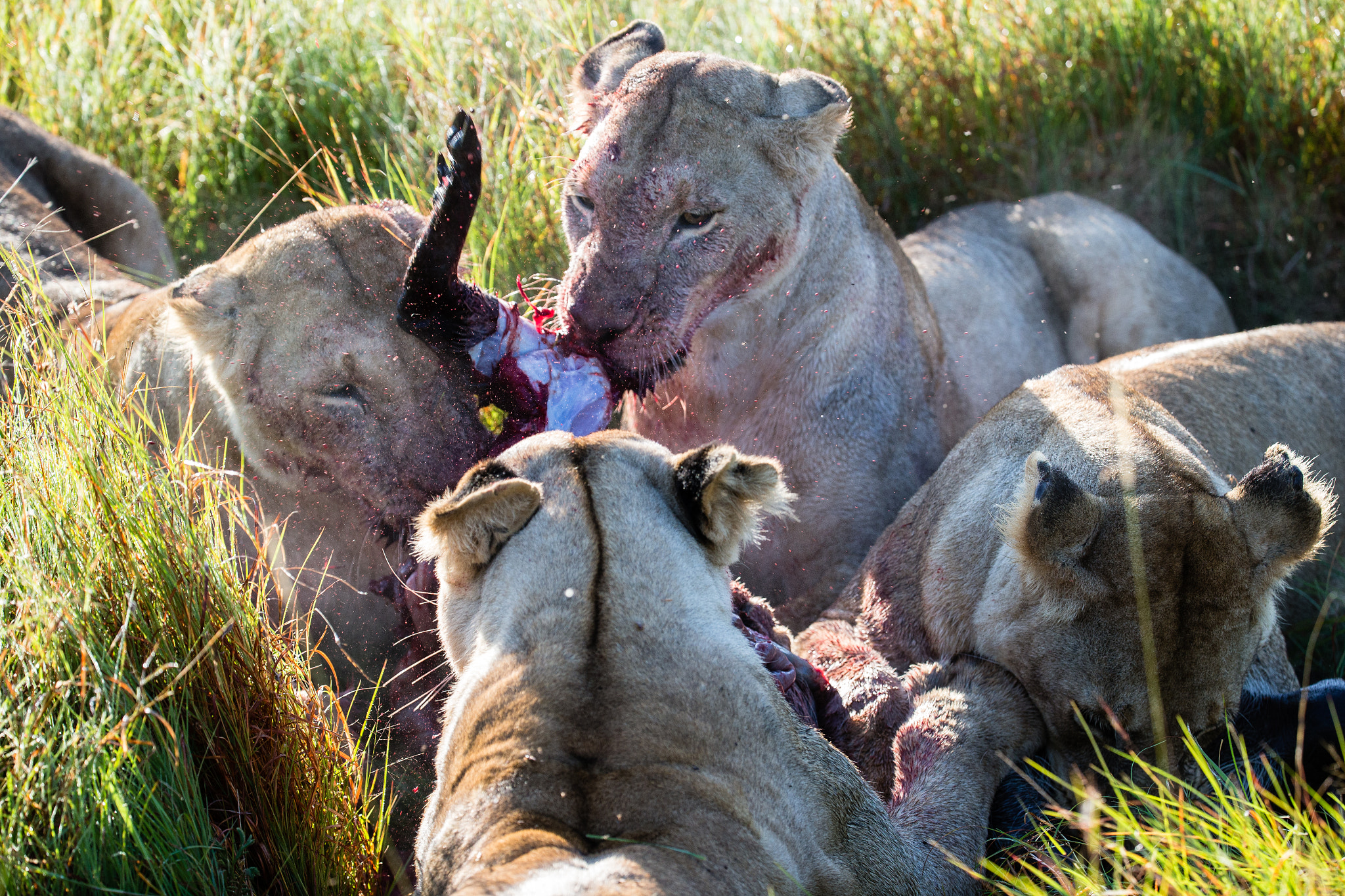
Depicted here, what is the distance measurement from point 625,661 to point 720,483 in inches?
18.4

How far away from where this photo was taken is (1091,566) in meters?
3.00

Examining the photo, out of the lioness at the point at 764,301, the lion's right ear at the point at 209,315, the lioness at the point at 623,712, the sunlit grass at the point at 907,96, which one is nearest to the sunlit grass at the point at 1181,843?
the lioness at the point at 623,712

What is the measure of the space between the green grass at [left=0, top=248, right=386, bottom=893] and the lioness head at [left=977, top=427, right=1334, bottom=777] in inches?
71.7

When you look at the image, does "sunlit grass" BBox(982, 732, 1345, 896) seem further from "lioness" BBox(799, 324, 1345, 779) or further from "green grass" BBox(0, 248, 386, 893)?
"green grass" BBox(0, 248, 386, 893)

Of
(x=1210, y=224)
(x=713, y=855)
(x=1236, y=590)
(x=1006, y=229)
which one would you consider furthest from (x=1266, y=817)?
(x=1210, y=224)

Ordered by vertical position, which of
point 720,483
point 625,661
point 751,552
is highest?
point 720,483

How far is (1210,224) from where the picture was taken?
22.4 feet

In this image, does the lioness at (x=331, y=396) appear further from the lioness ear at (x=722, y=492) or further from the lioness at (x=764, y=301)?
the lioness ear at (x=722, y=492)

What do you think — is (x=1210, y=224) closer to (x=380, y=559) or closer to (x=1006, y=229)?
(x=1006, y=229)

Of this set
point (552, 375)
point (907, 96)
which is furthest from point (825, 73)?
point (552, 375)

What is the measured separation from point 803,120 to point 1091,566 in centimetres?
194

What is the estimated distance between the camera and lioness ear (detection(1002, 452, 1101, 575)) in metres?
2.88

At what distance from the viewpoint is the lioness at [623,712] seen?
2.14 meters

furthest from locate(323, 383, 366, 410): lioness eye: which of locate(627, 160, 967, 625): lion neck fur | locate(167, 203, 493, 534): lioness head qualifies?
locate(627, 160, 967, 625): lion neck fur
